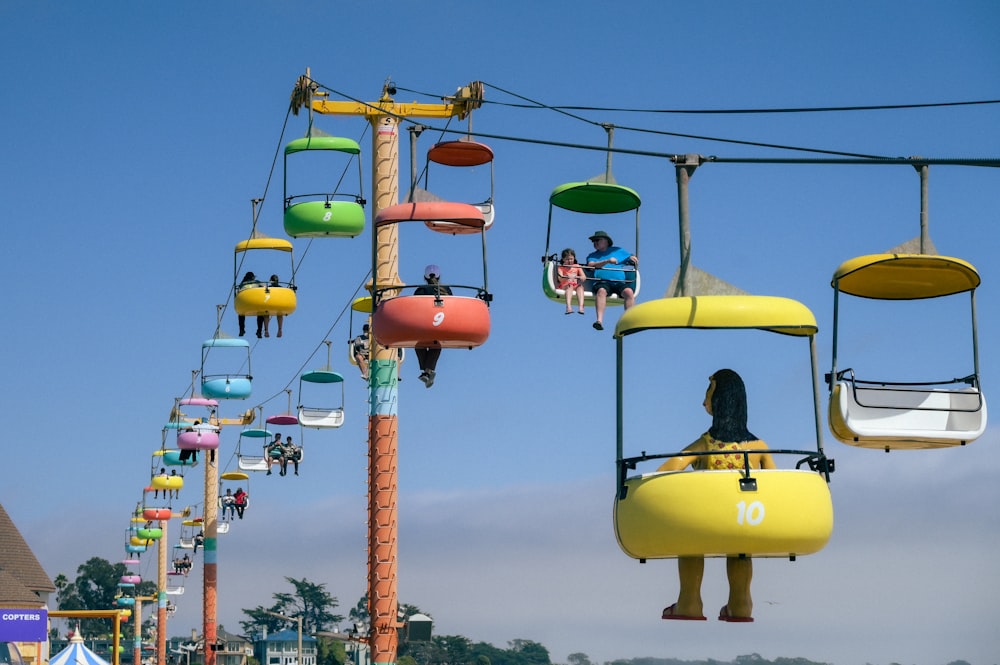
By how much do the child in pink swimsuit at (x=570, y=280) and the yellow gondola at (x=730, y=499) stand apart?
790cm

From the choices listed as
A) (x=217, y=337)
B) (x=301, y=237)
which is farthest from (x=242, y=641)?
(x=301, y=237)

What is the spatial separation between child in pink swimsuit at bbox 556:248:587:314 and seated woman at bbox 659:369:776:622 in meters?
7.49

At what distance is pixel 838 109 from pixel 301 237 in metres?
10.9

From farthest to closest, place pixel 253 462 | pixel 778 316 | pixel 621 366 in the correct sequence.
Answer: pixel 253 462 → pixel 621 366 → pixel 778 316

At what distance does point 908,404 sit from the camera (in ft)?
40.0

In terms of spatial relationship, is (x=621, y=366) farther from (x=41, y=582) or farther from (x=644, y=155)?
(x=41, y=582)

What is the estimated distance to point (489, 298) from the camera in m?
18.1

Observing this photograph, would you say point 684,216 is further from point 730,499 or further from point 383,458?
point 383,458

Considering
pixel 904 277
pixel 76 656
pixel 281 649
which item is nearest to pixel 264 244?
pixel 76 656

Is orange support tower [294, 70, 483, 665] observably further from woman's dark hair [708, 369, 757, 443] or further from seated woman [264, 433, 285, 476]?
seated woman [264, 433, 285, 476]

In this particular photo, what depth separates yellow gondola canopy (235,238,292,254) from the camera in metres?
28.4

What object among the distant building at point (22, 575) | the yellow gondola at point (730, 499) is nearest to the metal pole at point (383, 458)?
the yellow gondola at point (730, 499)

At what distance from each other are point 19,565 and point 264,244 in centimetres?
2262

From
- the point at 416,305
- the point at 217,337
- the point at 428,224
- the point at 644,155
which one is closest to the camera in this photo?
the point at 644,155
